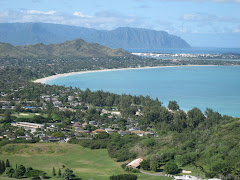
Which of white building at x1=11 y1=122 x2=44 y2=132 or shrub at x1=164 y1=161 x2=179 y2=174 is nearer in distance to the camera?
shrub at x1=164 y1=161 x2=179 y2=174

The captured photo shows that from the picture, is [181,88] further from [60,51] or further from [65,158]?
[60,51]

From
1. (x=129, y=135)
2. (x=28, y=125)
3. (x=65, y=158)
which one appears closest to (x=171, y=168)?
(x=65, y=158)

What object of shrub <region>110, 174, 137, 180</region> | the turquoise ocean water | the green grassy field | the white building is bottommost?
the green grassy field

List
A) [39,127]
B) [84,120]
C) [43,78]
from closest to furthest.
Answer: [39,127], [84,120], [43,78]

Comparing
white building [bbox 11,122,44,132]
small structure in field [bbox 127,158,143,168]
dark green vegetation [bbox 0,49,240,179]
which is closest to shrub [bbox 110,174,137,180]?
dark green vegetation [bbox 0,49,240,179]

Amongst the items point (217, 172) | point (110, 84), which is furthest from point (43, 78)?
point (217, 172)

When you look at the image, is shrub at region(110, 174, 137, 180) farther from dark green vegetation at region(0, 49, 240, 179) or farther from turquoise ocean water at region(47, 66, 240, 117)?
turquoise ocean water at region(47, 66, 240, 117)

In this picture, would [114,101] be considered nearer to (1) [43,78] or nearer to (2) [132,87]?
(2) [132,87]
